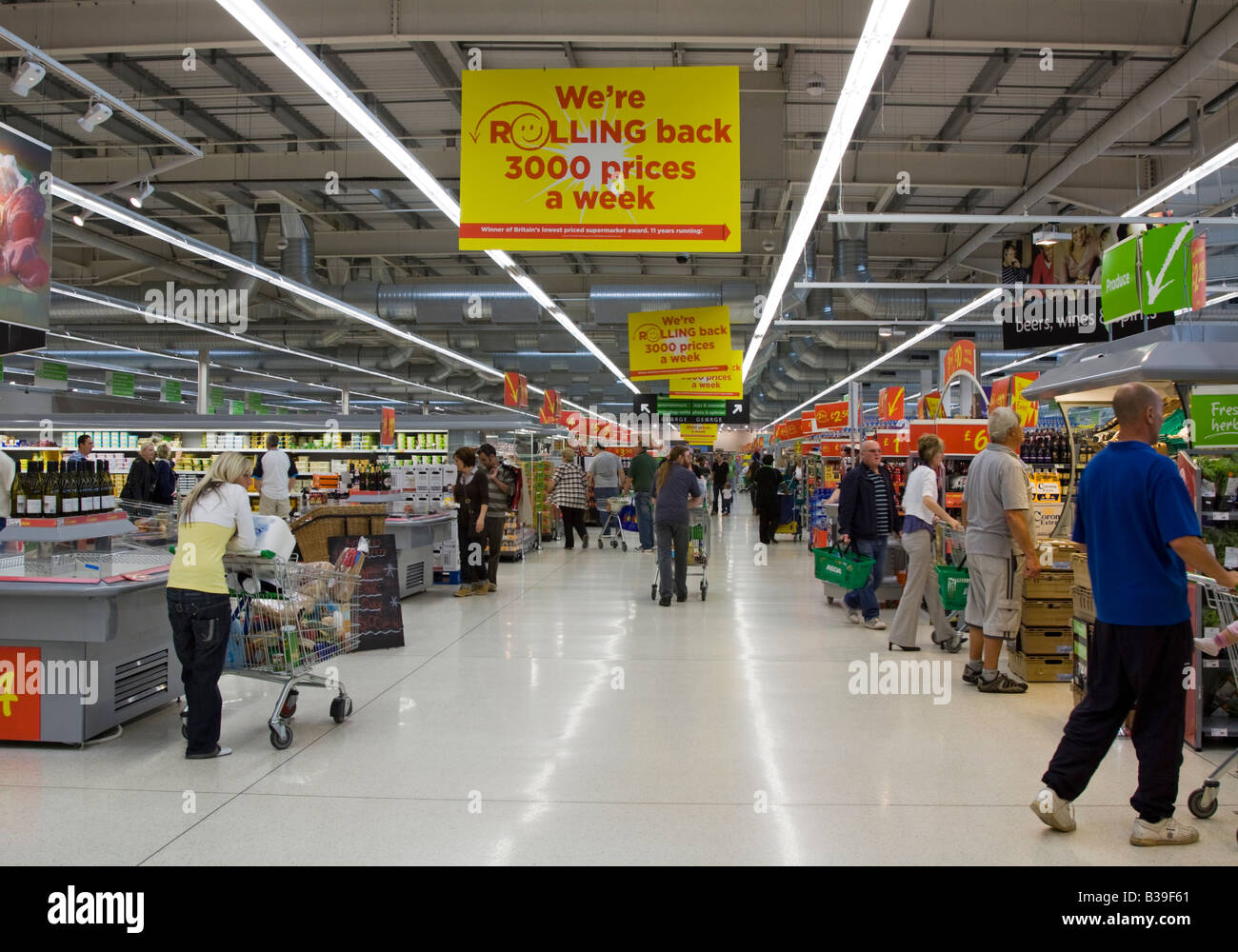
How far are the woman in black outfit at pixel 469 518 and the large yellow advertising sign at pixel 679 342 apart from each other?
20.5ft

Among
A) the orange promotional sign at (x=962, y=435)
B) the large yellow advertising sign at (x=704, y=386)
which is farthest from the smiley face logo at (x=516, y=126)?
the large yellow advertising sign at (x=704, y=386)

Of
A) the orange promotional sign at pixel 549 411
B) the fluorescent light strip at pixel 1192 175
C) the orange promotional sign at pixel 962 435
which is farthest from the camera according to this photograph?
the orange promotional sign at pixel 549 411

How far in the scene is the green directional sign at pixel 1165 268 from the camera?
21.1ft

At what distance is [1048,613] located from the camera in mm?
6004

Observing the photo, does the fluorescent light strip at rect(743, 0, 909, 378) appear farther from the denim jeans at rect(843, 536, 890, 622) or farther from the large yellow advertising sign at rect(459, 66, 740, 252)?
the denim jeans at rect(843, 536, 890, 622)

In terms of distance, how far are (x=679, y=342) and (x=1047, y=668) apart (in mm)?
10542

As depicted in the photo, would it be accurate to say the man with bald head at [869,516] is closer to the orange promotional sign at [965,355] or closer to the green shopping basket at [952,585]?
the green shopping basket at [952,585]

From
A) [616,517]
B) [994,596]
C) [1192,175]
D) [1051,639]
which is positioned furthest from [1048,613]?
[616,517]

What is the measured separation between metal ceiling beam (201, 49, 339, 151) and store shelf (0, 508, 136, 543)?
19.9 ft

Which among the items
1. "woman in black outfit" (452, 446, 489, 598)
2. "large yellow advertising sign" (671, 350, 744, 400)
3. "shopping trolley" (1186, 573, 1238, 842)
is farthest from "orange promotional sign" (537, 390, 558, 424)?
"shopping trolley" (1186, 573, 1238, 842)

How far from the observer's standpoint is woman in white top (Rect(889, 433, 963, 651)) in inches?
268

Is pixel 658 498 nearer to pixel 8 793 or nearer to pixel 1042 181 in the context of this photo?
pixel 8 793
